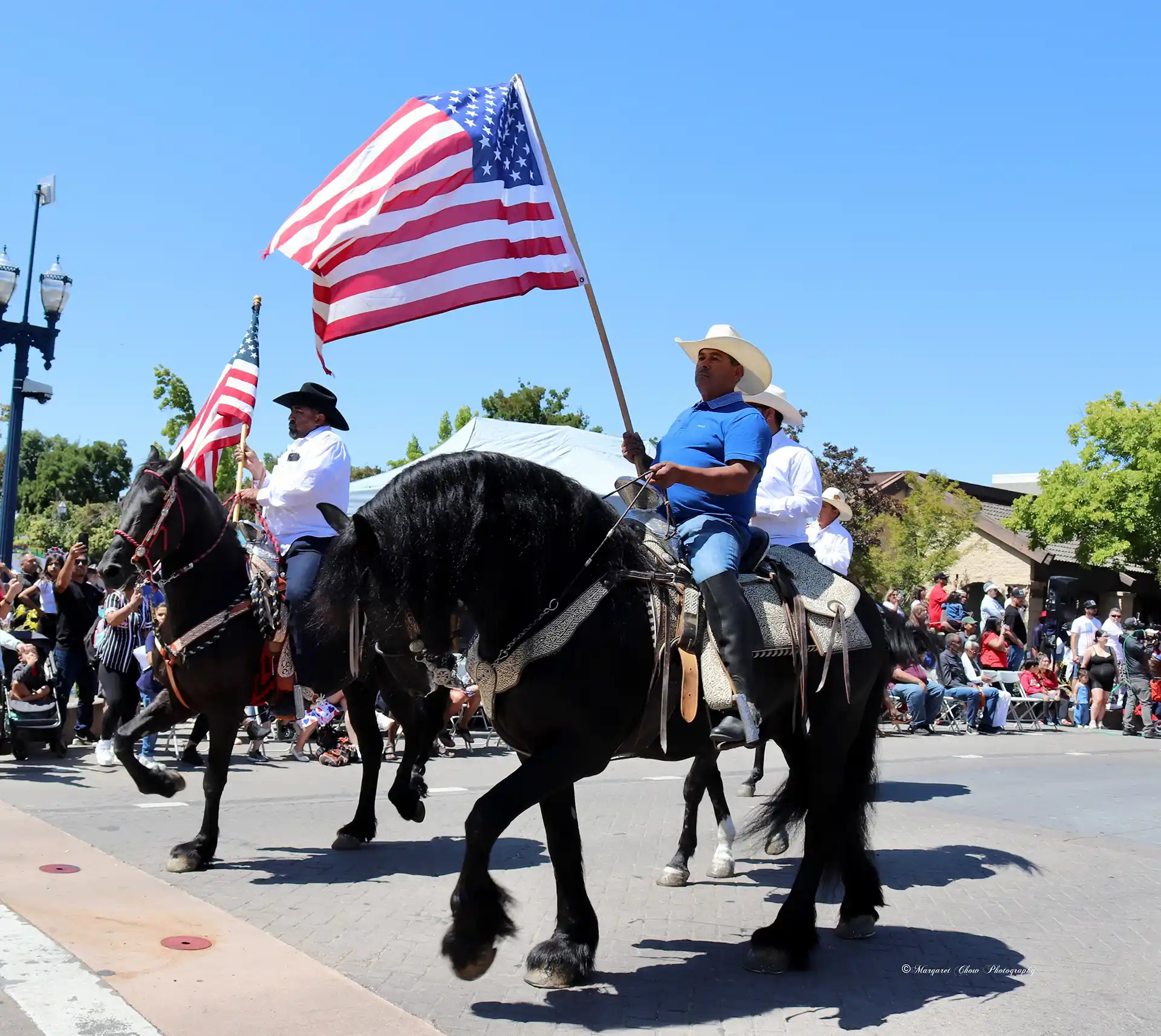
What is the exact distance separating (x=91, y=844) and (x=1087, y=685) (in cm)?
1922

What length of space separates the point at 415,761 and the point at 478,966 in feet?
11.8

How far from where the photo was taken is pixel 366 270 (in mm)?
6219

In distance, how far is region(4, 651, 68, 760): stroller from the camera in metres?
10.6

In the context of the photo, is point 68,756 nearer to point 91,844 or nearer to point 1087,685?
point 91,844

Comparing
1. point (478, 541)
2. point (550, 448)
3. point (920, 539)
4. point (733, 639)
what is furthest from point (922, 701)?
point (920, 539)

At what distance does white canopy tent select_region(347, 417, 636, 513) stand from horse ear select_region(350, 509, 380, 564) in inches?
500

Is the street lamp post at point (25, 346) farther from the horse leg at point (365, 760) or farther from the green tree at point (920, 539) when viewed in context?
the green tree at point (920, 539)

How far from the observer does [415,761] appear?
24.7 feet

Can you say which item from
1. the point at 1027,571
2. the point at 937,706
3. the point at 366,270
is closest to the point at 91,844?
the point at 366,270

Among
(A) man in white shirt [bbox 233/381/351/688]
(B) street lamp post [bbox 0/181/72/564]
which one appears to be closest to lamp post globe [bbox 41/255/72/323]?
(B) street lamp post [bbox 0/181/72/564]

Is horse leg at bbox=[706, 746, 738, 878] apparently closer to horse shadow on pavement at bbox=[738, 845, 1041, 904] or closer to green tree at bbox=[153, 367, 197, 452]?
horse shadow on pavement at bbox=[738, 845, 1041, 904]

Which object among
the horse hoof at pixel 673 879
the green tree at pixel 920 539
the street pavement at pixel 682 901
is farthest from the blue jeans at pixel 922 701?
the green tree at pixel 920 539

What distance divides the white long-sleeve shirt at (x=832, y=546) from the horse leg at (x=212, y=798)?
425cm

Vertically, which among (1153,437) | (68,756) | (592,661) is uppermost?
(1153,437)
